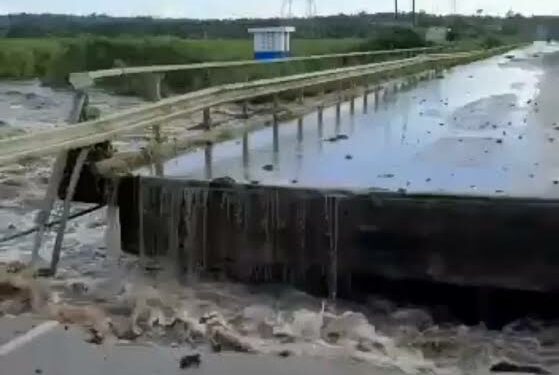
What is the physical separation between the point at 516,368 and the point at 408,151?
4.99m

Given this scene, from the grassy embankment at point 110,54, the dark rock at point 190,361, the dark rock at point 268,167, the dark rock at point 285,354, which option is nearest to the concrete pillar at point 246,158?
the dark rock at point 268,167

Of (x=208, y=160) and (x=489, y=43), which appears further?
(x=489, y=43)

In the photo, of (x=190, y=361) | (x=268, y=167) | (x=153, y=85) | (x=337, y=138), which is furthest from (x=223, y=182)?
(x=337, y=138)

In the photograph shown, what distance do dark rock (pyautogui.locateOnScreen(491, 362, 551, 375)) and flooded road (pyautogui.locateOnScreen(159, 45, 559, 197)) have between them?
1574 millimetres

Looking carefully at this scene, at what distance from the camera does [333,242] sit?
7.52 metres

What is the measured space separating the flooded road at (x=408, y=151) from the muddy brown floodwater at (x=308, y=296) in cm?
2

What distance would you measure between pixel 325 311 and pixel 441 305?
0.80 metres

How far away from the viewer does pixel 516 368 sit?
6195mm

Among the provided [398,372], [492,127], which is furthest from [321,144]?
[398,372]

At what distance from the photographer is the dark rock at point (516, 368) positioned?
242 inches

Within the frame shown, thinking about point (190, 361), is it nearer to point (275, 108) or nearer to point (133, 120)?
point (133, 120)

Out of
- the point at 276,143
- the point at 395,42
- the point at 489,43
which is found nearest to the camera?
the point at 276,143

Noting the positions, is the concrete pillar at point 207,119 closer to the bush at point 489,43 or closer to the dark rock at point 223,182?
the dark rock at point 223,182

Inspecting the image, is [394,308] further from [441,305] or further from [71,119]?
[71,119]
